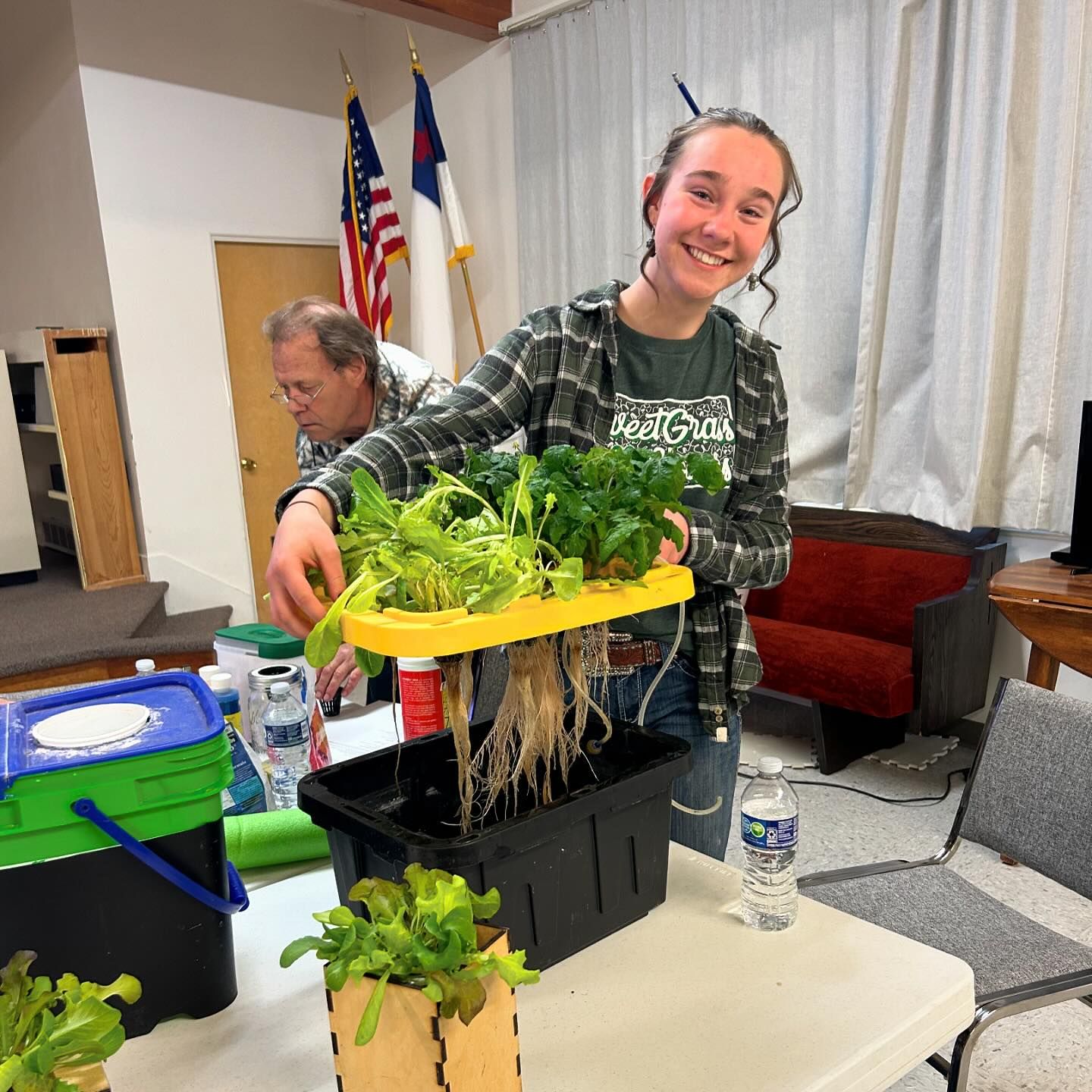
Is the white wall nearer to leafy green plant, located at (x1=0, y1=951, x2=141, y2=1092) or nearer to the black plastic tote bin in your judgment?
the black plastic tote bin

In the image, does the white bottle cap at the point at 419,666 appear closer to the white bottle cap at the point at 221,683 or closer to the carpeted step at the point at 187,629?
the white bottle cap at the point at 221,683

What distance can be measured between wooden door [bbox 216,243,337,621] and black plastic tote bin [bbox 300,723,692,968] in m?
3.70

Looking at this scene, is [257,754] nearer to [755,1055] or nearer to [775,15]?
[755,1055]

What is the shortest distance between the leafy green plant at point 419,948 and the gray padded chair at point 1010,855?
97 cm

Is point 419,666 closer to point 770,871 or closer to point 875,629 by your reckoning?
point 770,871

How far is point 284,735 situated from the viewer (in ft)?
4.40

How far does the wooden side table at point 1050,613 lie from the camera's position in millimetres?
2297

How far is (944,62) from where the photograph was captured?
287 centimetres

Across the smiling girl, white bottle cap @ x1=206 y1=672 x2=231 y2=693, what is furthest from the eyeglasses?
the smiling girl

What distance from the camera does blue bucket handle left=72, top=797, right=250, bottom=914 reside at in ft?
2.56

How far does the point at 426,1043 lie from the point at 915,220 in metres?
2.97

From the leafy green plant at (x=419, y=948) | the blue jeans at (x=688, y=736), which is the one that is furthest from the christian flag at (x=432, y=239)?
the leafy green plant at (x=419, y=948)

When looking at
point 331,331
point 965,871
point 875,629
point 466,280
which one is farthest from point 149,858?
point 466,280

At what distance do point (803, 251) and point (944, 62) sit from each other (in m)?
0.68
